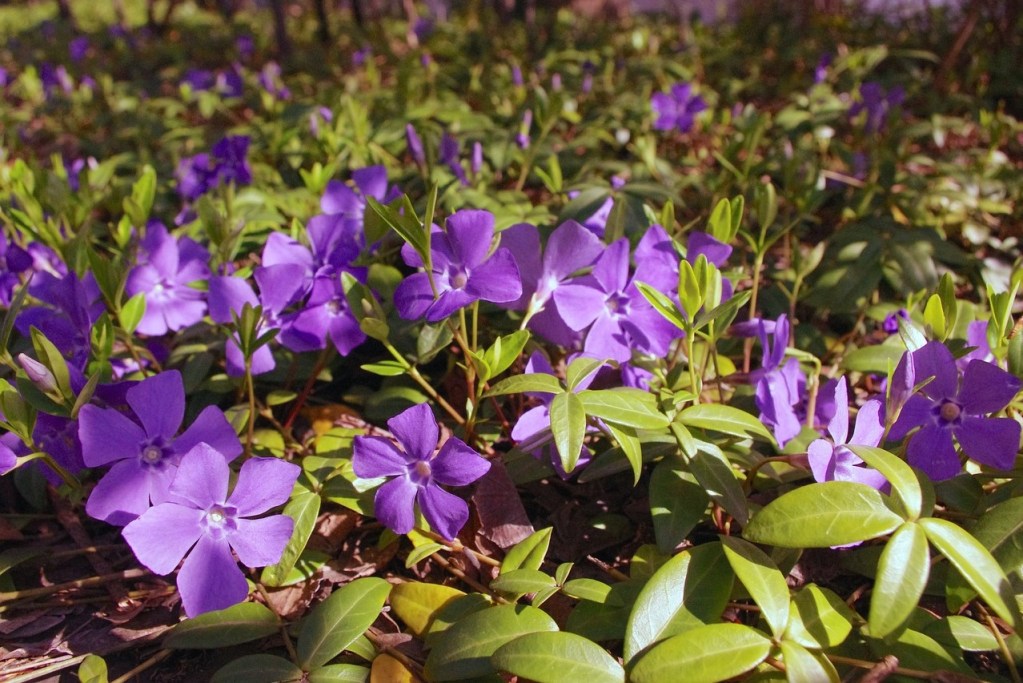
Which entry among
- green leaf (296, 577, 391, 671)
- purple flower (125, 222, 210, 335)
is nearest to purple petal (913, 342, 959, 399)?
green leaf (296, 577, 391, 671)

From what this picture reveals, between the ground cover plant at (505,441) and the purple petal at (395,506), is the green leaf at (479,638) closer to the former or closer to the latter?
the ground cover plant at (505,441)

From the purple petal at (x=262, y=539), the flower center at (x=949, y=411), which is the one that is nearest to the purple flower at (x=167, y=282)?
the purple petal at (x=262, y=539)

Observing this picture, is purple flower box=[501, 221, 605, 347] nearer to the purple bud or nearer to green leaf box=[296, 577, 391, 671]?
green leaf box=[296, 577, 391, 671]

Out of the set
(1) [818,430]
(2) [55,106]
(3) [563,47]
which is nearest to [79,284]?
(1) [818,430]

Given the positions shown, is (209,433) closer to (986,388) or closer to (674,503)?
(674,503)

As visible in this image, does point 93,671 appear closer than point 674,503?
Yes

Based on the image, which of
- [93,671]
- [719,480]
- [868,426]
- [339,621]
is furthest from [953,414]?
[93,671]

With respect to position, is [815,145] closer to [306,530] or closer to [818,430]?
[818,430]
